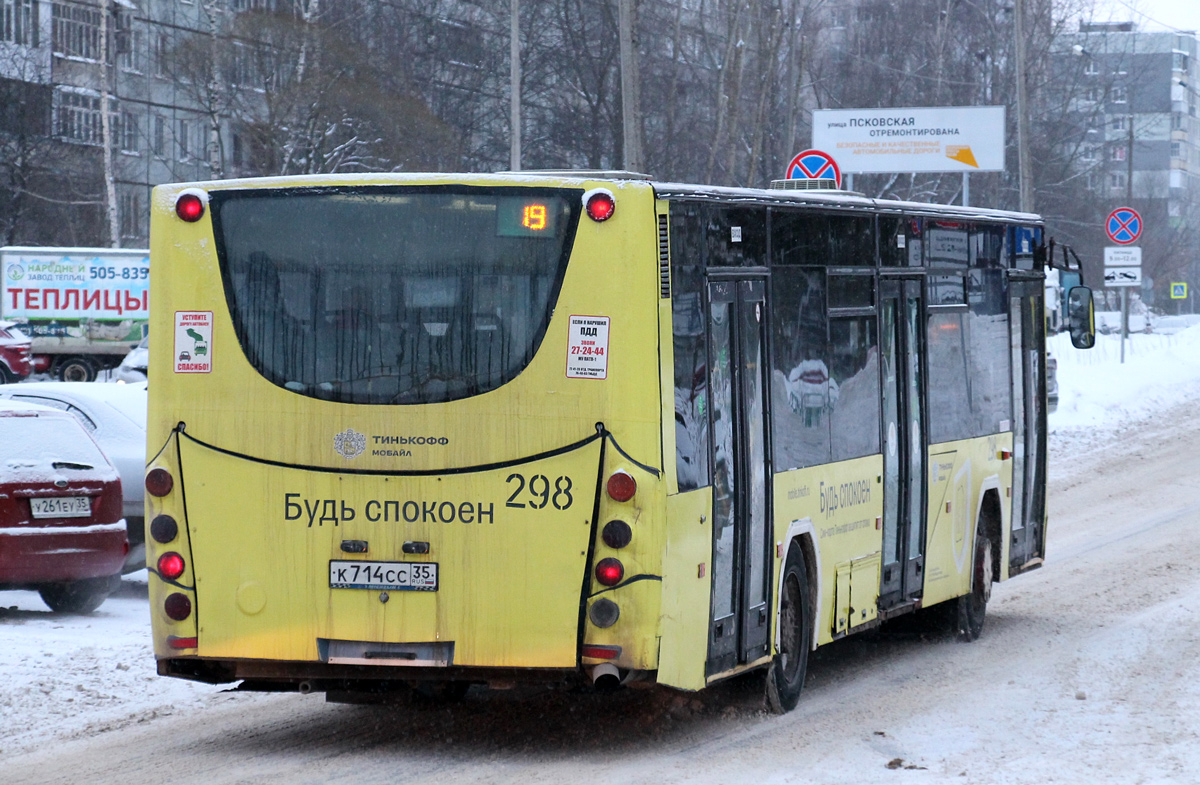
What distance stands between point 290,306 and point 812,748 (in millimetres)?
2994

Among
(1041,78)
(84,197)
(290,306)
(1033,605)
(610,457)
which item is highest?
(1041,78)

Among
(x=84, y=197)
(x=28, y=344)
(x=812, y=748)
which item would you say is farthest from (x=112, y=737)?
(x=84, y=197)

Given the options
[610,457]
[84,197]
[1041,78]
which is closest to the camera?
[610,457]

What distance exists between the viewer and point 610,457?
23.4ft

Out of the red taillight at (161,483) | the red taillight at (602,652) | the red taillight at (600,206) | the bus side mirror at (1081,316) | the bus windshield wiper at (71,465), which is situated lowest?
the red taillight at (602,652)

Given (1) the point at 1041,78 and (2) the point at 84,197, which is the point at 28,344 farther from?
(1) the point at 1041,78

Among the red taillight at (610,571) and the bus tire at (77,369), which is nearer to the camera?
the red taillight at (610,571)

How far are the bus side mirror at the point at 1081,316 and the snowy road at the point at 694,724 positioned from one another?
79.0 inches

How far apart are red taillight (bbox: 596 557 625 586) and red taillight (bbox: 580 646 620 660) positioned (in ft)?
0.87

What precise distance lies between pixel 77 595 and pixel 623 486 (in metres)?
6.13

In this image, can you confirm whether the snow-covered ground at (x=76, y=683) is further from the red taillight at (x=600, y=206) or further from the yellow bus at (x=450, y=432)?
the red taillight at (x=600, y=206)

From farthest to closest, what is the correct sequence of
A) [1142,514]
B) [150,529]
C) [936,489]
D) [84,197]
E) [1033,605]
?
[84,197] → [1142,514] → [1033,605] → [936,489] → [150,529]

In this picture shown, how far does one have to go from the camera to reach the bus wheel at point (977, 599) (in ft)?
37.7

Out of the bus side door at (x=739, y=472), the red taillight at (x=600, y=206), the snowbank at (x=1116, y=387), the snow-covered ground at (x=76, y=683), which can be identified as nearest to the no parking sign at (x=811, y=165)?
the snowbank at (x=1116, y=387)
